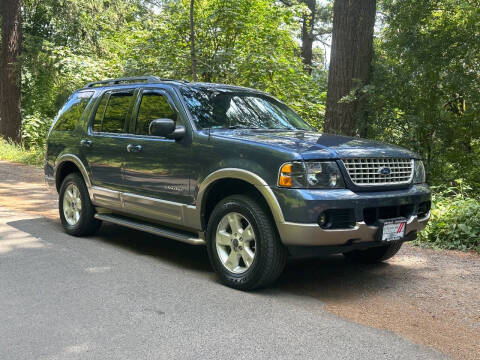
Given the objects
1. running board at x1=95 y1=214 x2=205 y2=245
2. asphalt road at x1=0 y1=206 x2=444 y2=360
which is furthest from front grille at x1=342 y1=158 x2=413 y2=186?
running board at x1=95 y1=214 x2=205 y2=245

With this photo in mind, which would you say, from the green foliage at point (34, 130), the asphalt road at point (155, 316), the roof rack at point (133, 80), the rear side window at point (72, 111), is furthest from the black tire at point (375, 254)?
the green foliage at point (34, 130)

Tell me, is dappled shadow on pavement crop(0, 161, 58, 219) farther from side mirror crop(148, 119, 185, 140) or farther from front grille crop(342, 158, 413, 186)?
front grille crop(342, 158, 413, 186)

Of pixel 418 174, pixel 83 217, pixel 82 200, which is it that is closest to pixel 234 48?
pixel 82 200

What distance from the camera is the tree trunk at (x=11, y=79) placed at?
67.6ft

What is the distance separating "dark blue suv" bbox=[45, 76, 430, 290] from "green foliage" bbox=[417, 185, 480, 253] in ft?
4.67

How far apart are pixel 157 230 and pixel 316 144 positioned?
6.66ft

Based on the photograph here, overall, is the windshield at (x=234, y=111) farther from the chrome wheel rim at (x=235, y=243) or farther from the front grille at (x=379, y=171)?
the front grille at (x=379, y=171)

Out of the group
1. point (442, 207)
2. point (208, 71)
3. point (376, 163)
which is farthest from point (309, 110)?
point (376, 163)

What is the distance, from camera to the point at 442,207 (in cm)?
789

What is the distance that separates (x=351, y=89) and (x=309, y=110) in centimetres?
341

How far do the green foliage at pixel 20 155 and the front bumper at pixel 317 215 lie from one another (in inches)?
532

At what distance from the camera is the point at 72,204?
24.6 ft

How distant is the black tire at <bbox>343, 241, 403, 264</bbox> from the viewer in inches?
239

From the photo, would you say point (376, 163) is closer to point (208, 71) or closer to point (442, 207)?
point (442, 207)
